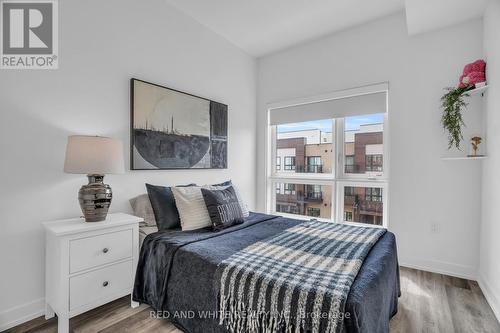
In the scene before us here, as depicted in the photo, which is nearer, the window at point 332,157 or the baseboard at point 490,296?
the baseboard at point 490,296

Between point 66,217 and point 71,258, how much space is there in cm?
51

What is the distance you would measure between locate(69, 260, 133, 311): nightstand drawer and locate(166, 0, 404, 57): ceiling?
8.55 feet

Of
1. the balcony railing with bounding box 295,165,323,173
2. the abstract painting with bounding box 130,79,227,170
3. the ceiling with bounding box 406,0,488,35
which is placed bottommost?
the balcony railing with bounding box 295,165,323,173

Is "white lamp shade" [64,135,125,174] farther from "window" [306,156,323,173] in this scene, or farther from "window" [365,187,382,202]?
"window" [365,187,382,202]

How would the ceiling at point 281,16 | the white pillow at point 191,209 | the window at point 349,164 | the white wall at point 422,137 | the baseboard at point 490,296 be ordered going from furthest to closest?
the window at point 349,164
the ceiling at point 281,16
the white wall at point 422,137
the white pillow at point 191,209
the baseboard at point 490,296

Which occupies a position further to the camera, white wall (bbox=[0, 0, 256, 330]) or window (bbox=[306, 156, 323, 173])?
window (bbox=[306, 156, 323, 173])

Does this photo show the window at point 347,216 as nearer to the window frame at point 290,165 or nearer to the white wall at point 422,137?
the white wall at point 422,137

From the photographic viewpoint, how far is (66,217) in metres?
1.95

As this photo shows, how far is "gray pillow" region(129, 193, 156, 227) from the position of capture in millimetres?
2215

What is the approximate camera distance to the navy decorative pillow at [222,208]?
7.14ft

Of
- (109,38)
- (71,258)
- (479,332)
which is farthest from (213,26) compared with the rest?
(479,332)

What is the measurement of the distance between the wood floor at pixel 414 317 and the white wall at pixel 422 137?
0.52 metres

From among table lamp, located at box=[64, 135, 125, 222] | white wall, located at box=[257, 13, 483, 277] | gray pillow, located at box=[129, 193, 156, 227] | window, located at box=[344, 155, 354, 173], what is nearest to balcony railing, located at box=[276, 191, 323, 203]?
window, located at box=[344, 155, 354, 173]

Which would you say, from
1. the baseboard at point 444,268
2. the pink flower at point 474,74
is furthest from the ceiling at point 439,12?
the baseboard at point 444,268
